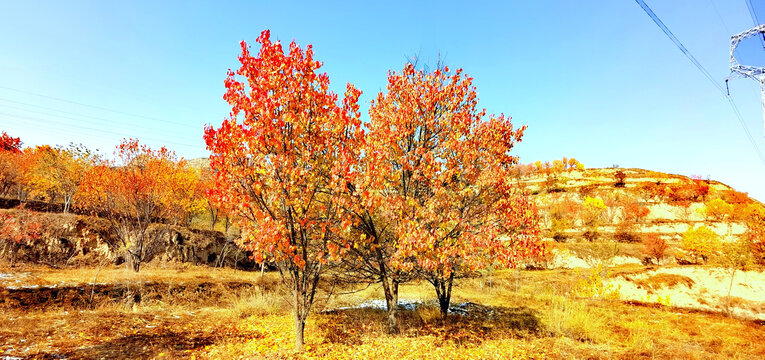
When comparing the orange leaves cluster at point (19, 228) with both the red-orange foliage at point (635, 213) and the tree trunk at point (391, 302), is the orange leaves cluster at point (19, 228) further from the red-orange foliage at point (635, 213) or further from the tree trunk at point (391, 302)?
the red-orange foliage at point (635, 213)

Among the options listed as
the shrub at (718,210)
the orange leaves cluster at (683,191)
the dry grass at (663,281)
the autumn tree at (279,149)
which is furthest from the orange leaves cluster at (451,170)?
the orange leaves cluster at (683,191)

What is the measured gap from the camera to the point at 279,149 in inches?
301

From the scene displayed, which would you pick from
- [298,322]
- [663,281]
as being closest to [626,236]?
[663,281]

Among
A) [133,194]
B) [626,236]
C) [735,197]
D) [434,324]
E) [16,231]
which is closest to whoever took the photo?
[434,324]

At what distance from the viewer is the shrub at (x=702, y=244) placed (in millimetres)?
35934

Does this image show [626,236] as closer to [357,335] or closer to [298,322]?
[357,335]

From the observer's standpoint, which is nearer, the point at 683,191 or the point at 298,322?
the point at 298,322

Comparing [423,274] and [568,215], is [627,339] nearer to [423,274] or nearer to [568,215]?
→ [423,274]

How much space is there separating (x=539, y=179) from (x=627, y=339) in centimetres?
9079

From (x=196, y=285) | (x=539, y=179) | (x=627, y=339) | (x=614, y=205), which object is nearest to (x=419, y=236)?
(x=627, y=339)

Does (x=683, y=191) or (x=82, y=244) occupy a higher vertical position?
(x=683, y=191)

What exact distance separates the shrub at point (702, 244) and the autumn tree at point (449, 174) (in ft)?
134

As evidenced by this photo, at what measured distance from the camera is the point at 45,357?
24.7 feet

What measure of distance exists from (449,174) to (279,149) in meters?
4.97
